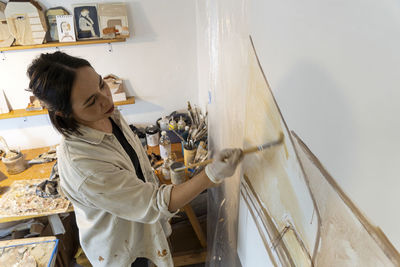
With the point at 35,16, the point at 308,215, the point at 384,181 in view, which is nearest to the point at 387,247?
the point at 384,181

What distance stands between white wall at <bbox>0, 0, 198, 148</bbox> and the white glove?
50.5 inches

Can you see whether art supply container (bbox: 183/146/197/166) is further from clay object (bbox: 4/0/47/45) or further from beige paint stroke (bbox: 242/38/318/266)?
clay object (bbox: 4/0/47/45)

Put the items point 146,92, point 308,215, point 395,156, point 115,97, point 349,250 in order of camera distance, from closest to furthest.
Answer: point 395,156
point 349,250
point 308,215
point 115,97
point 146,92

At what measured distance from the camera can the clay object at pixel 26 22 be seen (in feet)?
5.06

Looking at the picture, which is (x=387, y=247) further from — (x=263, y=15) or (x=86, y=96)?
(x=86, y=96)

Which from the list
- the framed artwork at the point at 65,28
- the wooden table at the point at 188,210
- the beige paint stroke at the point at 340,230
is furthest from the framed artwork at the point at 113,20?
the beige paint stroke at the point at 340,230

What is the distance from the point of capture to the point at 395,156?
35 cm

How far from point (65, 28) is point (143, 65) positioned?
1.75ft

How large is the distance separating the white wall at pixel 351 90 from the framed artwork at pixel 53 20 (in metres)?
1.52

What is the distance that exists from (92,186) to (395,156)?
78 centimetres

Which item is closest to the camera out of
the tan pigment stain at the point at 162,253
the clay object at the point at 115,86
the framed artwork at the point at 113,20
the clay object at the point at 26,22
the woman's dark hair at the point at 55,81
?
the woman's dark hair at the point at 55,81

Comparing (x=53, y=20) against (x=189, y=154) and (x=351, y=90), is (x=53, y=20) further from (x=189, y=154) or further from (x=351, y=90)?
(x=351, y=90)

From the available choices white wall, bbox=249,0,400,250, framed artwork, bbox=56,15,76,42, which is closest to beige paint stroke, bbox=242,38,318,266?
white wall, bbox=249,0,400,250

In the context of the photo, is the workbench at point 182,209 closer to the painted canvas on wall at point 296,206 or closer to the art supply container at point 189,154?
the art supply container at point 189,154
